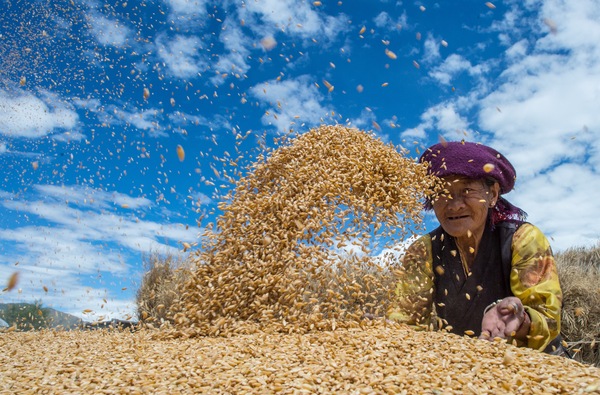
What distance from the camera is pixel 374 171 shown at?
349 cm

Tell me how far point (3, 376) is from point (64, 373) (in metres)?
0.39

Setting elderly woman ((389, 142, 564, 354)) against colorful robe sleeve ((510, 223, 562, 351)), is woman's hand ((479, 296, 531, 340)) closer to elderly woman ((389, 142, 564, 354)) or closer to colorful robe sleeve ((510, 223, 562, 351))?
colorful robe sleeve ((510, 223, 562, 351))

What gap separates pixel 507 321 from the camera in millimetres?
2713

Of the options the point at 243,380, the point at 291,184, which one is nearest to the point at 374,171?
the point at 291,184

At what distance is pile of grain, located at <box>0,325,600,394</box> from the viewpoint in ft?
6.42

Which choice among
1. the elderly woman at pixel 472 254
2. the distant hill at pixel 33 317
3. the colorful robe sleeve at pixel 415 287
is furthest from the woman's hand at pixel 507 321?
the distant hill at pixel 33 317

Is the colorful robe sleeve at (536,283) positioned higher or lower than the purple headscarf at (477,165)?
lower

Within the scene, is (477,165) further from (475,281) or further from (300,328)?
(300,328)

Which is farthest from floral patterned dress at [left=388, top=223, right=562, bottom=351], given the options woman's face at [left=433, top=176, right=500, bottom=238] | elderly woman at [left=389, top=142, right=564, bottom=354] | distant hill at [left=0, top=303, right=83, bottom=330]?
distant hill at [left=0, top=303, right=83, bottom=330]

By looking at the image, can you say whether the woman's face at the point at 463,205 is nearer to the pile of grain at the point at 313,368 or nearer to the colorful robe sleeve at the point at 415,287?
the colorful robe sleeve at the point at 415,287

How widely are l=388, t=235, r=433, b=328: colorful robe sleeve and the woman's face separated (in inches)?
11.9

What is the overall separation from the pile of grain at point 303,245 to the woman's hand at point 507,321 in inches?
27.1

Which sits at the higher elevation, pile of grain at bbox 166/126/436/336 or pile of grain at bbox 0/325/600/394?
pile of grain at bbox 166/126/436/336

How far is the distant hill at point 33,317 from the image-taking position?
18.2 feet
